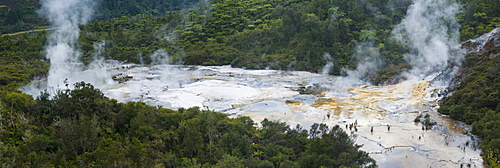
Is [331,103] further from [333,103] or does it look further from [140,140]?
[140,140]

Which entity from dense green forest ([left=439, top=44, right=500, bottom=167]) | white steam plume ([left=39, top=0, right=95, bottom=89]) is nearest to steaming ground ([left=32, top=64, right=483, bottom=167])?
dense green forest ([left=439, top=44, right=500, bottom=167])

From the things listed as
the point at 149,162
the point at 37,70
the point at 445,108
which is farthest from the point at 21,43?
the point at 445,108

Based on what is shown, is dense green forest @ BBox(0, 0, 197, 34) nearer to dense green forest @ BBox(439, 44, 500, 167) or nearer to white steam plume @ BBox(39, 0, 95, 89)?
white steam plume @ BBox(39, 0, 95, 89)

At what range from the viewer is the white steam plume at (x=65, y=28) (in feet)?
119

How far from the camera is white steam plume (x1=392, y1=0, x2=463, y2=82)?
83.4ft

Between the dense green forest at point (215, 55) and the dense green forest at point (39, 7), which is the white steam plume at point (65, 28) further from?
the dense green forest at point (39, 7)

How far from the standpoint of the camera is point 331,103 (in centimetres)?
2095

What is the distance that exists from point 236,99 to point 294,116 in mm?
4419

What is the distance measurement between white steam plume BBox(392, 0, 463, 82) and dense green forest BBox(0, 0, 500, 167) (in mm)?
782

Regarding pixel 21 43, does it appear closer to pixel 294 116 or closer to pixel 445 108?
pixel 294 116

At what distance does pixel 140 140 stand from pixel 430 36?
25.2 meters

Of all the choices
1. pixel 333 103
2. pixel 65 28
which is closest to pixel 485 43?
pixel 333 103

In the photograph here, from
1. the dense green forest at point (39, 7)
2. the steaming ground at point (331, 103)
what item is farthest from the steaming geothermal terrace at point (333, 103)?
the dense green forest at point (39, 7)

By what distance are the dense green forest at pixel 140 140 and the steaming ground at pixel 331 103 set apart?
251 centimetres
